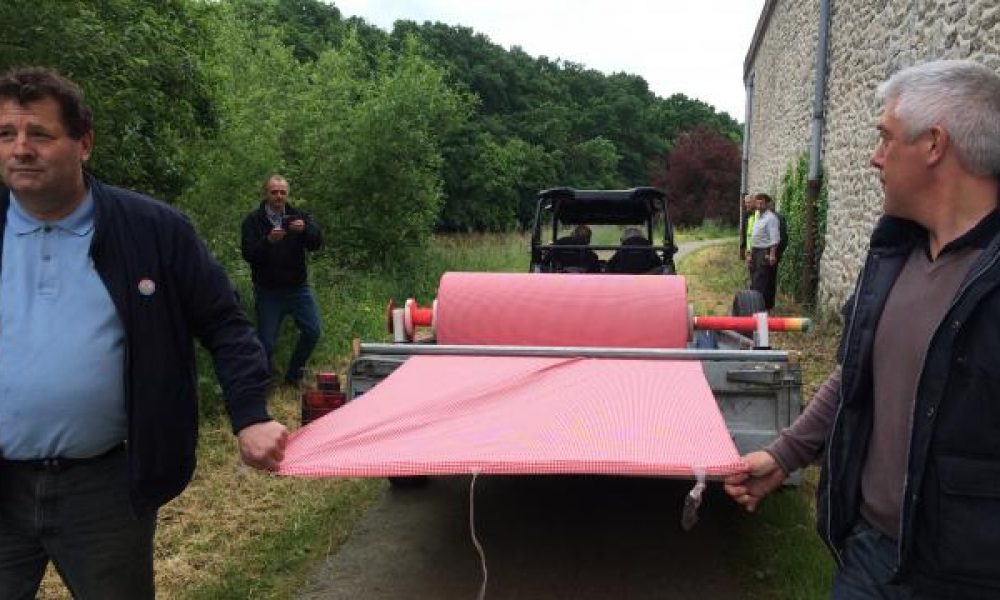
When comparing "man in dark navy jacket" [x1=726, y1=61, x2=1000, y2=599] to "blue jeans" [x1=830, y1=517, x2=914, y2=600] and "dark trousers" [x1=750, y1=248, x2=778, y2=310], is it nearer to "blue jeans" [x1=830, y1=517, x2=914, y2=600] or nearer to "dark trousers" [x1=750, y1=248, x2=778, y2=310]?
"blue jeans" [x1=830, y1=517, x2=914, y2=600]

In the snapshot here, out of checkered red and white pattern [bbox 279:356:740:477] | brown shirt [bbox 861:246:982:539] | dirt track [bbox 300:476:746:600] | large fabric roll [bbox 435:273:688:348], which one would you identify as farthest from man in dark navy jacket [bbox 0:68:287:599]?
large fabric roll [bbox 435:273:688:348]

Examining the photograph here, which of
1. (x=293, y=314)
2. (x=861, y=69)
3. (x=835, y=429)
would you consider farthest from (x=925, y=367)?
(x=861, y=69)

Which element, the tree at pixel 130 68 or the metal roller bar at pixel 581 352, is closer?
the metal roller bar at pixel 581 352

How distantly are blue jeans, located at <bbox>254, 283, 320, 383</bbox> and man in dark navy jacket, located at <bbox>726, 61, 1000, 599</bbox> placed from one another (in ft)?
20.3

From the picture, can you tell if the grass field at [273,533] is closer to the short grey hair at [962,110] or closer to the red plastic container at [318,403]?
the red plastic container at [318,403]

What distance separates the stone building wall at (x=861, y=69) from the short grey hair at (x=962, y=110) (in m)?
5.35

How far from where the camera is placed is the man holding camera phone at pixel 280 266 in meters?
7.68

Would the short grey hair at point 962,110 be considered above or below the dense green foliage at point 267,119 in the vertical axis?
below

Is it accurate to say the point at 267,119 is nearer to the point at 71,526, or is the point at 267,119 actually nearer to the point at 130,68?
the point at 130,68

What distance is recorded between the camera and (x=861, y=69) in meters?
11.5

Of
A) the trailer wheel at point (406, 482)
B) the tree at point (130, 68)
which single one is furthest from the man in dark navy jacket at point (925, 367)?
the tree at point (130, 68)

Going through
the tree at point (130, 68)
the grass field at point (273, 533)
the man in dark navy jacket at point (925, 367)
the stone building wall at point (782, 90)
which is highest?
the stone building wall at point (782, 90)

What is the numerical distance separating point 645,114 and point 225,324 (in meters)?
79.7

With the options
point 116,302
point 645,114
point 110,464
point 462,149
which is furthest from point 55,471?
point 645,114
